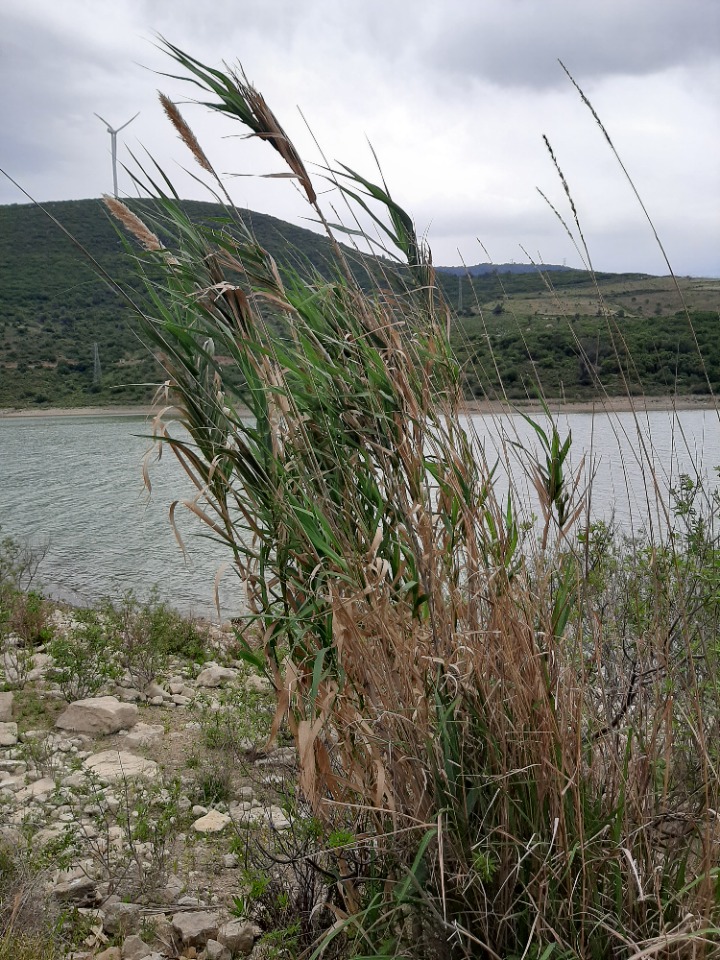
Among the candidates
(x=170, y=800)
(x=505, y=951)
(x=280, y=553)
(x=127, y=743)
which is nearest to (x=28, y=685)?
(x=127, y=743)

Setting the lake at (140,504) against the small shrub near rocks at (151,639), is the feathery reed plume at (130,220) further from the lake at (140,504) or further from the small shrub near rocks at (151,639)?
the small shrub near rocks at (151,639)

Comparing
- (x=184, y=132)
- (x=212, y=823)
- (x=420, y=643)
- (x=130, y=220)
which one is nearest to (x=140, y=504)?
(x=212, y=823)

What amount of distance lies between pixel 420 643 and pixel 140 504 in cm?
1373

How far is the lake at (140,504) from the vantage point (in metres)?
Answer: 7.46

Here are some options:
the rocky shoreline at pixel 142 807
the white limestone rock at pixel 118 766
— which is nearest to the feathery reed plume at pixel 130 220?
the rocky shoreline at pixel 142 807

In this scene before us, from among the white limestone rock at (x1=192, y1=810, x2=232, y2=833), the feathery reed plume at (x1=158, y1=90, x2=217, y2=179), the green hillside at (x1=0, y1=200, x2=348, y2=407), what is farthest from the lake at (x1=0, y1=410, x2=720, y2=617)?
the green hillside at (x1=0, y1=200, x2=348, y2=407)

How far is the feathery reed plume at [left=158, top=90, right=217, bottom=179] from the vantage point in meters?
1.87

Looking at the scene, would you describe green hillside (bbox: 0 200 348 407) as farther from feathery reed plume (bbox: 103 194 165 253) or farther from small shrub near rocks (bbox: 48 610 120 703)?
feathery reed plume (bbox: 103 194 165 253)

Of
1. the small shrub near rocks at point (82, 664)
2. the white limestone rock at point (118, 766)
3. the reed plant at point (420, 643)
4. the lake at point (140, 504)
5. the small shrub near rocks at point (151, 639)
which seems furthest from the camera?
the lake at point (140, 504)

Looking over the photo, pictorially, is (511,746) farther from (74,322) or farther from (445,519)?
(74,322)

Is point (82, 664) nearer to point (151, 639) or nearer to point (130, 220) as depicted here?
point (151, 639)

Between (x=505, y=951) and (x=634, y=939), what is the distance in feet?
0.91

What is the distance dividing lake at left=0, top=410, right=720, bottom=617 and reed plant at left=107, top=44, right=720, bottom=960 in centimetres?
34

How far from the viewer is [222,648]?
6781 millimetres
